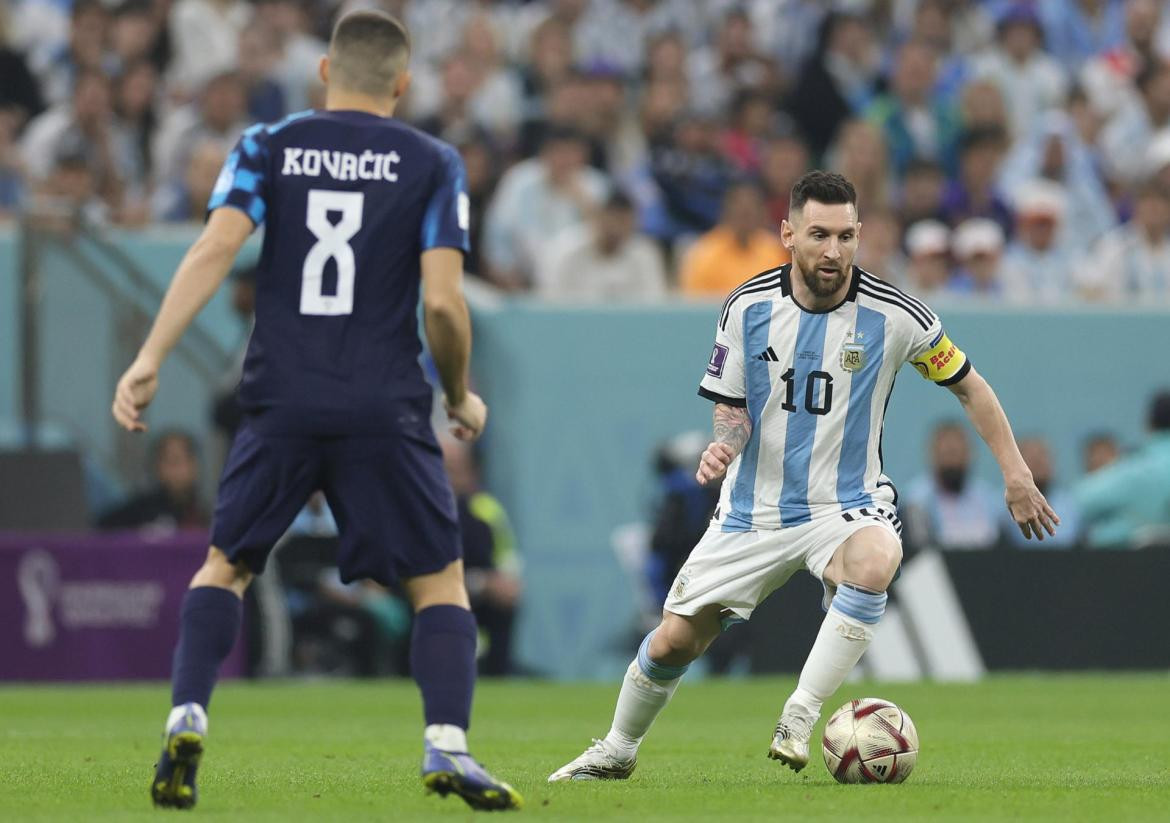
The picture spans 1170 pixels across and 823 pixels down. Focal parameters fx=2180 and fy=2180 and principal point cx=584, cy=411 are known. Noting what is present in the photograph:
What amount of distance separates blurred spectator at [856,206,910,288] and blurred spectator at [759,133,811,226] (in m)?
0.72

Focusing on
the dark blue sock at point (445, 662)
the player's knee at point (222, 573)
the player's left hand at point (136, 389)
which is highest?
the player's left hand at point (136, 389)

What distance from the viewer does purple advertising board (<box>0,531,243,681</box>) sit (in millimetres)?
15078

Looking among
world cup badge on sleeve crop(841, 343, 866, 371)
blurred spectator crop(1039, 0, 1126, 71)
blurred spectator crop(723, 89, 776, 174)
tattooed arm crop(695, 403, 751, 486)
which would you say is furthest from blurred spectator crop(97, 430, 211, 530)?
blurred spectator crop(1039, 0, 1126, 71)

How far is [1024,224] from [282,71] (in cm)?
622

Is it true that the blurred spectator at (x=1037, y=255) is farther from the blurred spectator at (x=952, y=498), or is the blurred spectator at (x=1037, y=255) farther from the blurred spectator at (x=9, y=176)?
the blurred spectator at (x=9, y=176)

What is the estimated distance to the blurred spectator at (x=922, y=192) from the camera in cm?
1803

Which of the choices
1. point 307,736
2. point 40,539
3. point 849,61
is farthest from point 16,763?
point 849,61

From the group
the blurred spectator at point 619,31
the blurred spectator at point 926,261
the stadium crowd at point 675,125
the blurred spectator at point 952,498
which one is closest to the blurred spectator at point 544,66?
the stadium crowd at point 675,125

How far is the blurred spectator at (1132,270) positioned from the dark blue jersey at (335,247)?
12487mm

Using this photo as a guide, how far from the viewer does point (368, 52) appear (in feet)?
20.9

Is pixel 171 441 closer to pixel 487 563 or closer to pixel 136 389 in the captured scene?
pixel 487 563

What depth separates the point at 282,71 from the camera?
17922mm

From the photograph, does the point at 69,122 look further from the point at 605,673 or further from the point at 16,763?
the point at 16,763

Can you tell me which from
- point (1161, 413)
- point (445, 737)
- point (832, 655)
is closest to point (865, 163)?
point (1161, 413)
